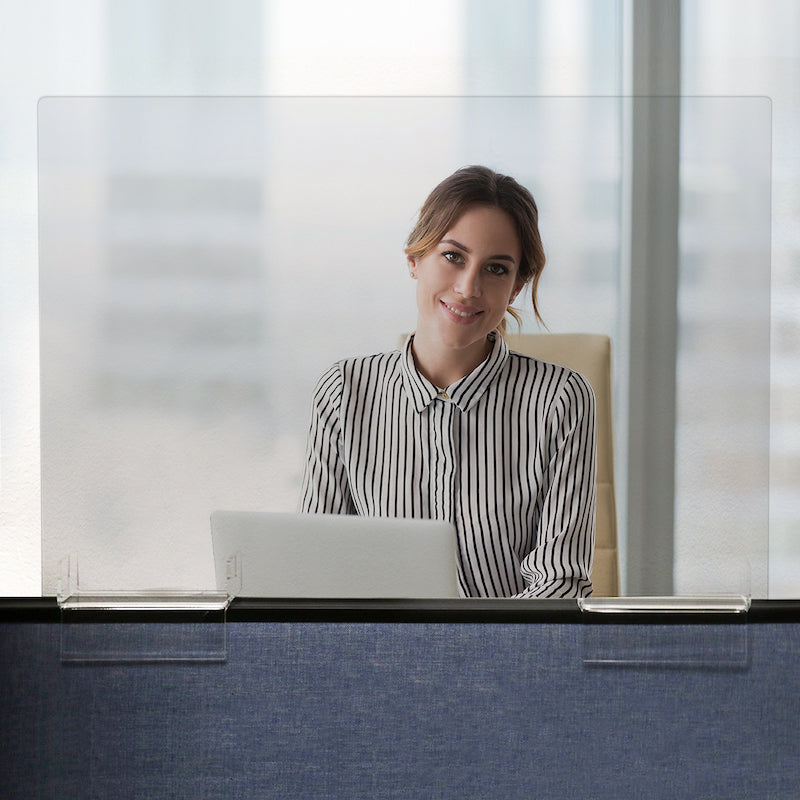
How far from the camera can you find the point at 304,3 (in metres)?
2.62

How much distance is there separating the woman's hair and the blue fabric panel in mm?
824

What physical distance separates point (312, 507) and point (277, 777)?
2.38 feet

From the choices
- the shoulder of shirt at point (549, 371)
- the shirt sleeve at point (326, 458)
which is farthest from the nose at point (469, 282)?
the shirt sleeve at point (326, 458)

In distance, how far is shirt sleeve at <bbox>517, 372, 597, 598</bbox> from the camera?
1.40 meters

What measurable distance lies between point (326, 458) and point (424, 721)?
2.54 feet

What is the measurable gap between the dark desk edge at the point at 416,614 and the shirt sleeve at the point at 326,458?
2.25 ft

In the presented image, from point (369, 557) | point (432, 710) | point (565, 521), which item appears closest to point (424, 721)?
point (432, 710)

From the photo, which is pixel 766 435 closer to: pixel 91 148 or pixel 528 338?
pixel 528 338

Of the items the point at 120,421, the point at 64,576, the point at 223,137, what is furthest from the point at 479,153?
the point at 64,576

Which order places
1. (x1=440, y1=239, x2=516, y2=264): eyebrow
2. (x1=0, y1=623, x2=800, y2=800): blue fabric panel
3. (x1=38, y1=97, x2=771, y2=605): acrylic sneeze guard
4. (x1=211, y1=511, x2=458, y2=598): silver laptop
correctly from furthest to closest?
1. (x1=440, y1=239, x2=516, y2=264): eyebrow
2. (x1=38, y1=97, x2=771, y2=605): acrylic sneeze guard
3. (x1=211, y1=511, x2=458, y2=598): silver laptop
4. (x1=0, y1=623, x2=800, y2=800): blue fabric panel

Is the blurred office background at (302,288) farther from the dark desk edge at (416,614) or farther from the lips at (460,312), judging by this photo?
the dark desk edge at (416,614)

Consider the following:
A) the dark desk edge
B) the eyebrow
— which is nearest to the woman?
the eyebrow

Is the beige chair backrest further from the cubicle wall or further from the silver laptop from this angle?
the cubicle wall

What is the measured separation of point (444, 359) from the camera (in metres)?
1.53
